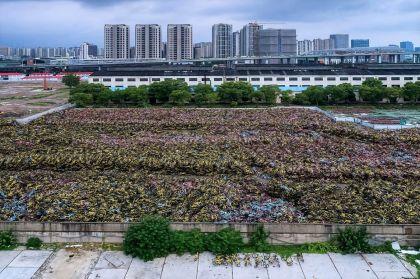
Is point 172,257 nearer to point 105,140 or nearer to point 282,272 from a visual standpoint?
point 282,272

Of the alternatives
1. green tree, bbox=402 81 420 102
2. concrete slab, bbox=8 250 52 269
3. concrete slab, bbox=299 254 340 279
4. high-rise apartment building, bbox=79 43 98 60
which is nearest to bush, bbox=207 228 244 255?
concrete slab, bbox=299 254 340 279

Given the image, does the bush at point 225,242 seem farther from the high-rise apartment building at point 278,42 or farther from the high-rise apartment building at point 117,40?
the high-rise apartment building at point 117,40

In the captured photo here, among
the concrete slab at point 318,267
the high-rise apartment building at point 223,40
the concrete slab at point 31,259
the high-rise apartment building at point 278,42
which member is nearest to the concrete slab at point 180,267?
the concrete slab at point 318,267

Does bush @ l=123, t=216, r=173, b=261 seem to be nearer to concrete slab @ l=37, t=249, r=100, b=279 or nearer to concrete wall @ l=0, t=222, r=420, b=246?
concrete wall @ l=0, t=222, r=420, b=246

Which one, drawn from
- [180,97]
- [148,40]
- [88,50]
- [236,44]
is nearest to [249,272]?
[180,97]

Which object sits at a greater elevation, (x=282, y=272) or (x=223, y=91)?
(x=223, y=91)

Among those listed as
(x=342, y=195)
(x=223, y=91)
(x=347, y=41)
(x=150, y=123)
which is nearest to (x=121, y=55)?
(x=347, y=41)
